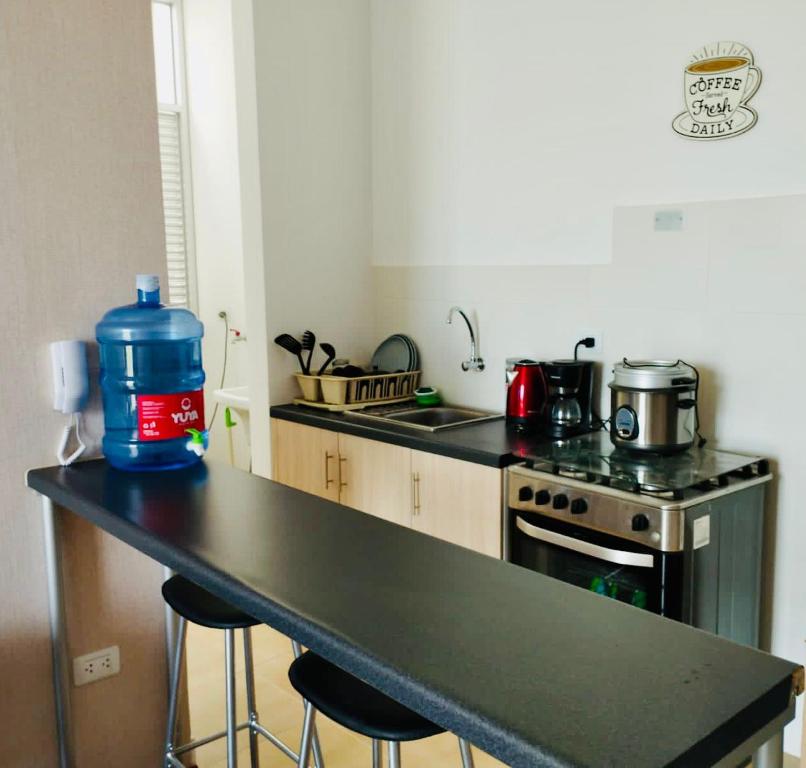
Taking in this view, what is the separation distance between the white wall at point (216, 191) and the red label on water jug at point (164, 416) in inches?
120

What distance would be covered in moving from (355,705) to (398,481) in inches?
69.4

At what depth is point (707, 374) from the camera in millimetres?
2693

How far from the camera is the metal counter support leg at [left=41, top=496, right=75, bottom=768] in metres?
1.98

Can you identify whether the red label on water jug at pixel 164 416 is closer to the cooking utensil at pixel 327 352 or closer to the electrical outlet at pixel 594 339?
the electrical outlet at pixel 594 339

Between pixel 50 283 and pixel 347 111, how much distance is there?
6.99 feet

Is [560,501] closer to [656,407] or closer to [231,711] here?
[656,407]

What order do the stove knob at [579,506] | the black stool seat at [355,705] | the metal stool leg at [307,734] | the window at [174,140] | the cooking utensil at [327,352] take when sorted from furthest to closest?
the window at [174,140] < the cooking utensil at [327,352] < the stove knob at [579,506] < the metal stool leg at [307,734] < the black stool seat at [355,705]

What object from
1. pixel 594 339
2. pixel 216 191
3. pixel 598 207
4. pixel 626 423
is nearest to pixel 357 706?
pixel 626 423

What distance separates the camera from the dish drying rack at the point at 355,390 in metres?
3.50

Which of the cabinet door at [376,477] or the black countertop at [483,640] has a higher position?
the black countertop at [483,640]

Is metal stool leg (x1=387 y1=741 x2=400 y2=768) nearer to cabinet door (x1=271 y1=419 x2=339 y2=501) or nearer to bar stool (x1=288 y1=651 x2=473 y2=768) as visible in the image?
bar stool (x1=288 y1=651 x2=473 y2=768)

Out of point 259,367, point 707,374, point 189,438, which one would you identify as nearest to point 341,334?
point 259,367

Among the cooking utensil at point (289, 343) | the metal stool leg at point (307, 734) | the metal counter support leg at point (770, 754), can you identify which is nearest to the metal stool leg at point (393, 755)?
the metal stool leg at point (307, 734)

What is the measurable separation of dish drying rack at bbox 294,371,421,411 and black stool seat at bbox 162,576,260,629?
1.59 metres
